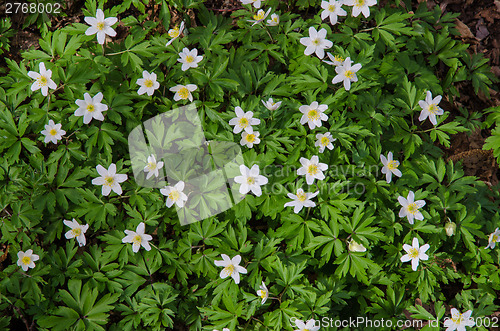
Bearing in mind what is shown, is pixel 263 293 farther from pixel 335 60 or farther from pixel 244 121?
pixel 335 60

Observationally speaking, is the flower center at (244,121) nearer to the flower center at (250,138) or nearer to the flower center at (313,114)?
the flower center at (250,138)

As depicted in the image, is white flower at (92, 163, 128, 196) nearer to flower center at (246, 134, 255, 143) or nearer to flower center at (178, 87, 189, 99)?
flower center at (178, 87, 189, 99)

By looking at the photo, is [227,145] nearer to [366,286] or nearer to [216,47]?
[216,47]

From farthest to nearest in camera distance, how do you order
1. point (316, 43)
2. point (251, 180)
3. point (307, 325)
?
point (316, 43) < point (251, 180) < point (307, 325)

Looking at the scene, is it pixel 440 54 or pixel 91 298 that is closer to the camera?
pixel 91 298

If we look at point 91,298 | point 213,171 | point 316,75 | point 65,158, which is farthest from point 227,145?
point 91,298

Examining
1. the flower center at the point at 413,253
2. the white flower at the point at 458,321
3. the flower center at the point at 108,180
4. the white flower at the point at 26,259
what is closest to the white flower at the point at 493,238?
the white flower at the point at 458,321

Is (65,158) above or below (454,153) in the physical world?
above

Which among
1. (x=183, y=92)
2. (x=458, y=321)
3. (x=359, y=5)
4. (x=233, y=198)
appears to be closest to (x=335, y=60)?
(x=359, y=5)
